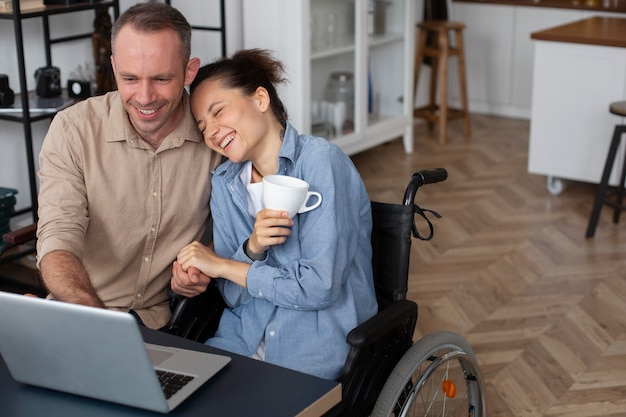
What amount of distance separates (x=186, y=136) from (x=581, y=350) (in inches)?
66.4

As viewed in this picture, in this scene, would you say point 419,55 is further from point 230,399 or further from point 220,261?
point 230,399

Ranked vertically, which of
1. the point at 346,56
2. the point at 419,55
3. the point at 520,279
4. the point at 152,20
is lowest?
the point at 520,279

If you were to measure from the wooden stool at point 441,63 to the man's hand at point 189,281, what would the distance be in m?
4.01

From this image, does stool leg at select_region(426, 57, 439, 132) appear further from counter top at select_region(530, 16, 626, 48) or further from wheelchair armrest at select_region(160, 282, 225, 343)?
wheelchair armrest at select_region(160, 282, 225, 343)

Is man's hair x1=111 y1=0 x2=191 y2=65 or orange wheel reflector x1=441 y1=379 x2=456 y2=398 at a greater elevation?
man's hair x1=111 y1=0 x2=191 y2=65

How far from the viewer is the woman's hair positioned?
1.91m

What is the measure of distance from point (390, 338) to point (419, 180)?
344mm

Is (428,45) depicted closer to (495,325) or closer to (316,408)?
(495,325)

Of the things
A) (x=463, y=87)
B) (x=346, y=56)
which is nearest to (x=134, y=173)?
(x=346, y=56)

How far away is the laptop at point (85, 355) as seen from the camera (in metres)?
1.27

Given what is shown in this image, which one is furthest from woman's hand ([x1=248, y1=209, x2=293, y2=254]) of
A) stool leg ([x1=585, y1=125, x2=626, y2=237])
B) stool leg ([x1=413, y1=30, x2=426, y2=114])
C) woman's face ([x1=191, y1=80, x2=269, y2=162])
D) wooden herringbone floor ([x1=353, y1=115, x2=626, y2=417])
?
stool leg ([x1=413, y1=30, x2=426, y2=114])

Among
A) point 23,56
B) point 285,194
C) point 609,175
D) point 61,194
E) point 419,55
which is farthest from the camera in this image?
point 419,55

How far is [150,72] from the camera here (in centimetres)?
190

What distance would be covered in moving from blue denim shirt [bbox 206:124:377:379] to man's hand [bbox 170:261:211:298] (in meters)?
0.07
